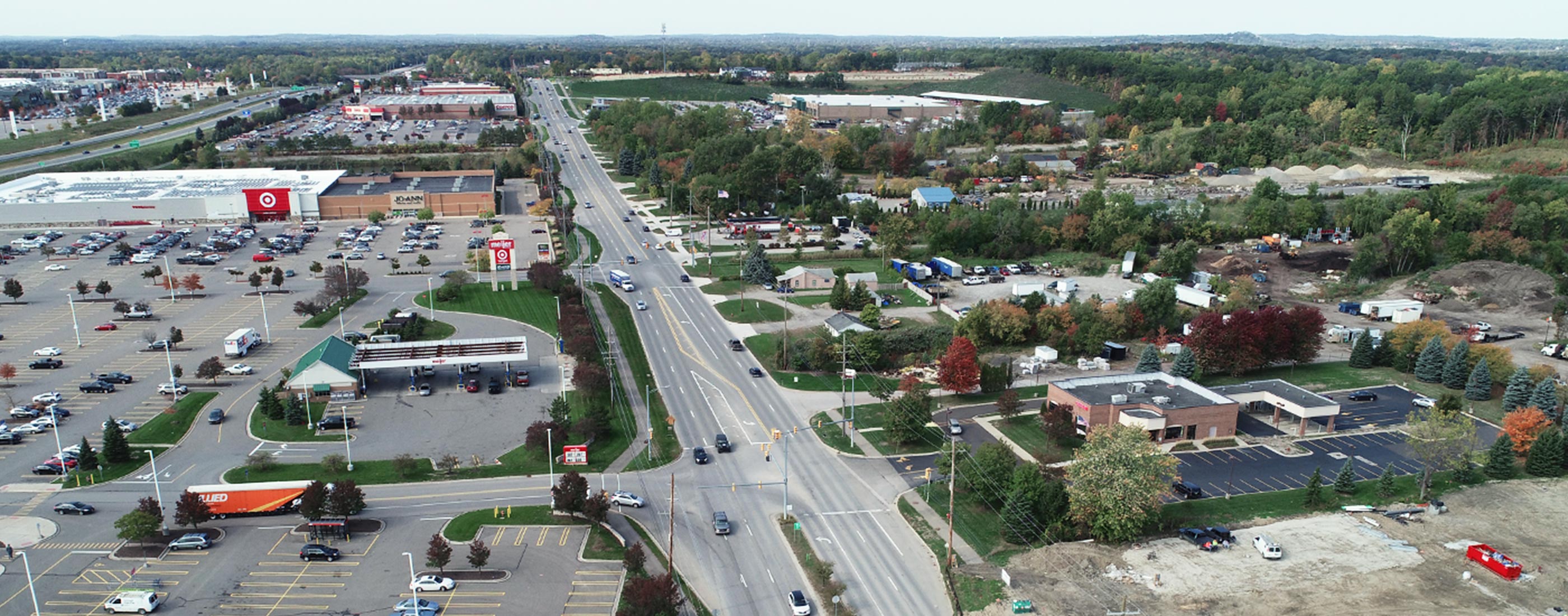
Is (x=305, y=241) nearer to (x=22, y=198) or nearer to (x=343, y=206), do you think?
(x=343, y=206)

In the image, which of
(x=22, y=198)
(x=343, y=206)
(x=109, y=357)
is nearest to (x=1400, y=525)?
(x=109, y=357)

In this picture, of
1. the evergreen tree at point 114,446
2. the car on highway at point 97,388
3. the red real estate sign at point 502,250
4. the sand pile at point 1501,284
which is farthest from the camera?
the red real estate sign at point 502,250

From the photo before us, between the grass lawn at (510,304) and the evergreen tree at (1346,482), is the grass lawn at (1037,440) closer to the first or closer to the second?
the evergreen tree at (1346,482)

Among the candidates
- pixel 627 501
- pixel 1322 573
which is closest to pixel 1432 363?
pixel 1322 573

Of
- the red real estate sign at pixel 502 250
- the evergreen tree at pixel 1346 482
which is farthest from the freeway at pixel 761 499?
the evergreen tree at pixel 1346 482

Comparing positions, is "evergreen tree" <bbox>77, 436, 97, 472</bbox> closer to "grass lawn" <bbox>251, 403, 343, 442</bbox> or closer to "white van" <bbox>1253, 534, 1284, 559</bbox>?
"grass lawn" <bbox>251, 403, 343, 442</bbox>

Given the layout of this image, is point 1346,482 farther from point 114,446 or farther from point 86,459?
point 86,459
